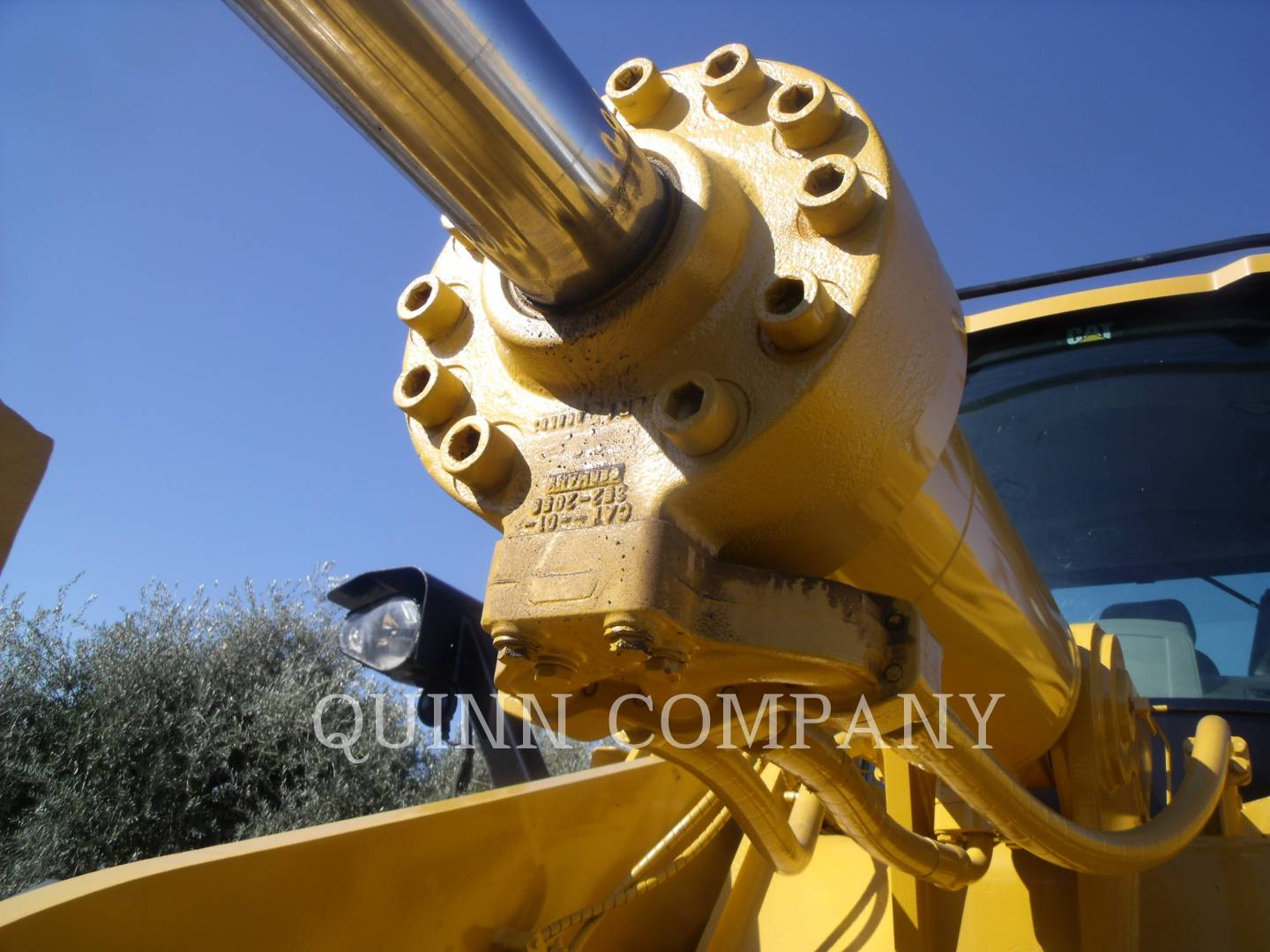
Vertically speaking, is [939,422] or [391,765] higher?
[391,765]

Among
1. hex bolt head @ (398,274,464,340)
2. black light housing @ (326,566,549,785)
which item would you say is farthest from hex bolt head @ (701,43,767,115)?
black light housing @ (326,566,549,785)

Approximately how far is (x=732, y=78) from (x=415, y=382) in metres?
0.51

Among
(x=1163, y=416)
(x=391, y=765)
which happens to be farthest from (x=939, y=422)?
(x=391, y=765)

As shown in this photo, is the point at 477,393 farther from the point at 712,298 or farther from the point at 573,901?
the point at 573,901

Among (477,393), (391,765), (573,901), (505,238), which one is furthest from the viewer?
(391,765)

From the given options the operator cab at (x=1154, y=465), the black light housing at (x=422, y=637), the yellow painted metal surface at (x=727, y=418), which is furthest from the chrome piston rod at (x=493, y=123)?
the operator cab at (x=1154, y=465)

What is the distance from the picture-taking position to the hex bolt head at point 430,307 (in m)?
1.43

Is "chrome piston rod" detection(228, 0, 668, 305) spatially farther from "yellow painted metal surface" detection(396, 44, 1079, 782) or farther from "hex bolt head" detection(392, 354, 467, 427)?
"hex bolt head" detection(392, 354, 467, 427)

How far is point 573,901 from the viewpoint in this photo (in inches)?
84.7

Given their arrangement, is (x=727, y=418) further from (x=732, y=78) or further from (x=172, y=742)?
(x=172, y=742)

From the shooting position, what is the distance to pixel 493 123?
100 centimetres

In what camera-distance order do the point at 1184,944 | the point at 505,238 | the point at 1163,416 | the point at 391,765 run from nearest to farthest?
the point at 505,238 → the point at 1184,944 → the point at 1163,416 → the point at 391,765

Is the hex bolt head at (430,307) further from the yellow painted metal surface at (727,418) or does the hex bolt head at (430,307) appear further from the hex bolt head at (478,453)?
the hex bolt head at (478,453)

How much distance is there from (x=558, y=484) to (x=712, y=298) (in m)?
0.25
